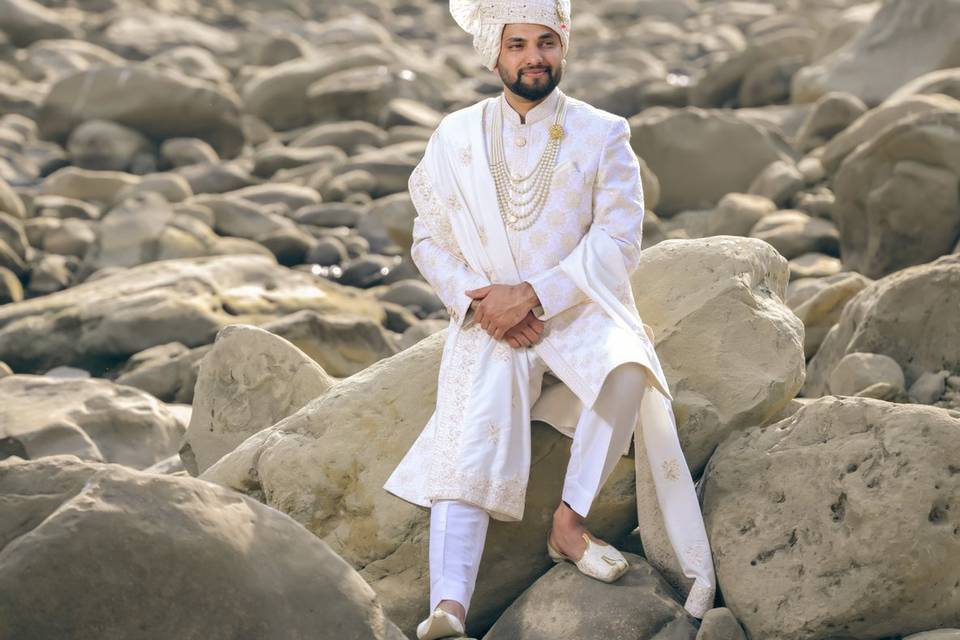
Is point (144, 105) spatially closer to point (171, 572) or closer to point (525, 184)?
point (525, 184)

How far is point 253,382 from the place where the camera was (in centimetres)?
580

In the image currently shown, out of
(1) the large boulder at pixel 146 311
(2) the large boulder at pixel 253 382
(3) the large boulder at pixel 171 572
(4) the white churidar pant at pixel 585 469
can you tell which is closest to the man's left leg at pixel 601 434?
(4) the white churidar pant at pixel 585 469

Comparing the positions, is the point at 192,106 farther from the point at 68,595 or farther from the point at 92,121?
the point at 68,595

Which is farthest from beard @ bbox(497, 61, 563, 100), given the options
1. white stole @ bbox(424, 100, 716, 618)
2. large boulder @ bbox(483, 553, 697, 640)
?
large boulder @ bbox(483, 553, 697, 640)

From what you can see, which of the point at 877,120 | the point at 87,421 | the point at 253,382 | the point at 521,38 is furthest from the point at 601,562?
the point at 877,120

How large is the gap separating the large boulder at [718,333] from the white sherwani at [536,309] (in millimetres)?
294

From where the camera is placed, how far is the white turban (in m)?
4.77

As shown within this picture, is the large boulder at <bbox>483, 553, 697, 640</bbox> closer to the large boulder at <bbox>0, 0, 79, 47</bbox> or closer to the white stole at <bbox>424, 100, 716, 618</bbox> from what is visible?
the white stole at <bbox>424, 100, 716, 618</bbox>

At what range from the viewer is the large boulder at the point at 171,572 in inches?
142

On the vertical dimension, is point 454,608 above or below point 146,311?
above

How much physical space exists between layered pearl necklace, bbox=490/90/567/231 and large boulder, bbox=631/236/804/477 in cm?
61

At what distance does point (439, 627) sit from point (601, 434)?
0.68 metres

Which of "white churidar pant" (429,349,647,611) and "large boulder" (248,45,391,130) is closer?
"white churidar pant" (429,349,647,611)

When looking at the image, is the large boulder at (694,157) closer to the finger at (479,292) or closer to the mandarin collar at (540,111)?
the mandarin collar at (540,111)
